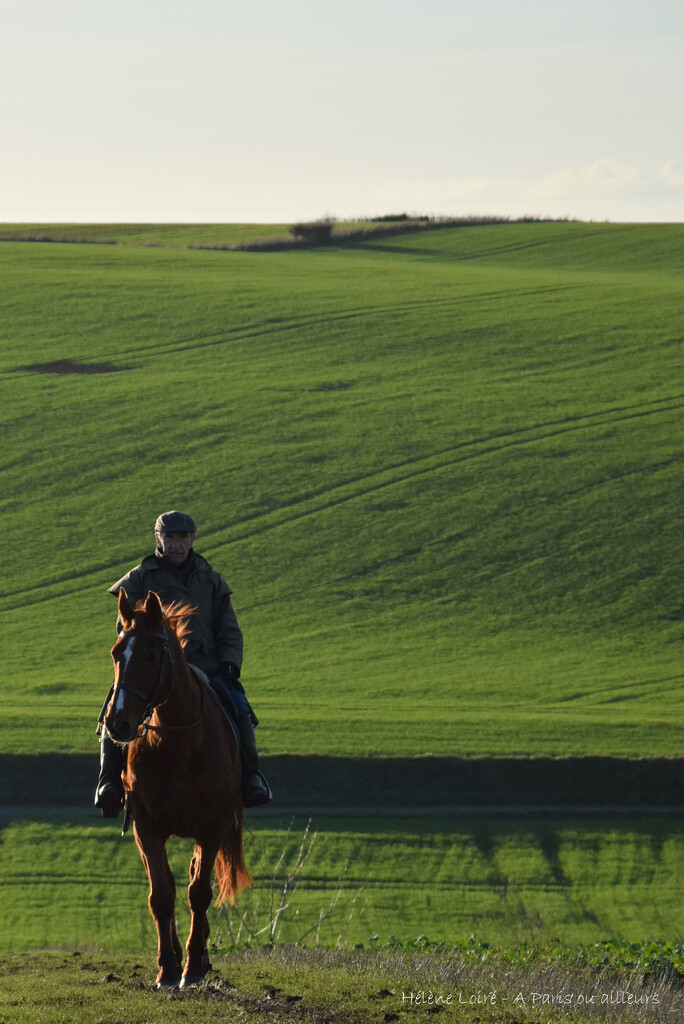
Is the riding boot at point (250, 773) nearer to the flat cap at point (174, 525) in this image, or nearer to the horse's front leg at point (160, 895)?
the horse's front leg at point (160, 895)

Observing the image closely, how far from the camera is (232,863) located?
10.8m

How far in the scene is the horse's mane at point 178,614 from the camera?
9250 mm

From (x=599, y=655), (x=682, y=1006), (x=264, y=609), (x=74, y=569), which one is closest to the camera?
(x=682, y=1006)

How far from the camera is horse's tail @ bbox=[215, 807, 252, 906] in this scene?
1068 centimetres

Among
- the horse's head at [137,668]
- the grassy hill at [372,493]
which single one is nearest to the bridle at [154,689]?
the horse's head at [137,668]

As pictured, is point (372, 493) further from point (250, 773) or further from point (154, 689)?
point (154, 689)

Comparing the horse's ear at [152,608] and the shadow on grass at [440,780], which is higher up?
the horse's ear at [152,608]

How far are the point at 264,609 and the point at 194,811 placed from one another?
70.4 feet

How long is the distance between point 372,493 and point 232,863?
87.2 ft

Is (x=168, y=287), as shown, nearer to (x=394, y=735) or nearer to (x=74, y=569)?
(x=74, y=569)

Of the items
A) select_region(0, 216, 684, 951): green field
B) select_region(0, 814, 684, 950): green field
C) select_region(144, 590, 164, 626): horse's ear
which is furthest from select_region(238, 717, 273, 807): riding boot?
select_region(0, 216, 684, 951): green field

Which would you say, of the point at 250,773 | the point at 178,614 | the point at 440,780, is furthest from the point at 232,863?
the point at 440,780

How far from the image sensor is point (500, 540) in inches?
1353

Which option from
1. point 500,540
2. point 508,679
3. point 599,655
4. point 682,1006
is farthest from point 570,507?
point 682,1006
